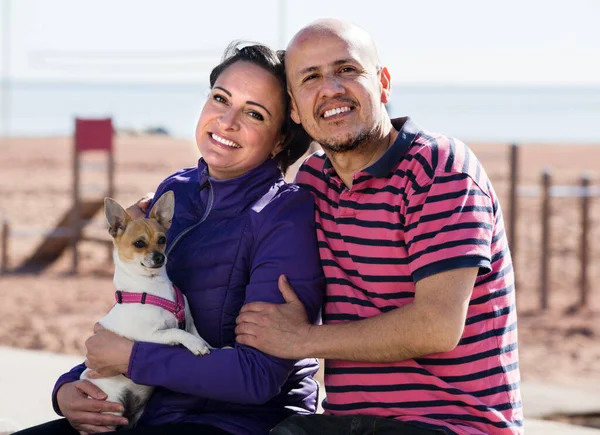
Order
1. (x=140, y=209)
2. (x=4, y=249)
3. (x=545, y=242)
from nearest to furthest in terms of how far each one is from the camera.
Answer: (x=140, y=209) → (x=545, y=242) → (x=4, y=249)

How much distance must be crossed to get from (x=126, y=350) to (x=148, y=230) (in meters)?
0.44

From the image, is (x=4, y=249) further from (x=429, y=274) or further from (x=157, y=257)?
(x=429, y=274)

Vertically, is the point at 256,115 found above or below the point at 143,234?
above

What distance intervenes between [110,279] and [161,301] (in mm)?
9698

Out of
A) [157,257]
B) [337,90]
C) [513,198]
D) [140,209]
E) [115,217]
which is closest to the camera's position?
[337,90]

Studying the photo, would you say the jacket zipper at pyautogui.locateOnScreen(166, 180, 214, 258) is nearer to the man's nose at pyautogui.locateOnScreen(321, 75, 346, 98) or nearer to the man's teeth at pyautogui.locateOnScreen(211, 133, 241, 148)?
the man's teeth at pyautogui.locateOnScreen(211, 133, 241, 148)

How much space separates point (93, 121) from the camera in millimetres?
13570

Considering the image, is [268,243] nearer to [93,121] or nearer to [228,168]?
[228,168]

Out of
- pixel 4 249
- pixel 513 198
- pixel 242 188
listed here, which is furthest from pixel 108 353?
pixel 4 249

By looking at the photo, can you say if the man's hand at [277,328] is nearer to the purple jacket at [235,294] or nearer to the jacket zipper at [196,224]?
the purple jacket at [235,294]

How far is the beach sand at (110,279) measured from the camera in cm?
880

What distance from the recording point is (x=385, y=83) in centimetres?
322

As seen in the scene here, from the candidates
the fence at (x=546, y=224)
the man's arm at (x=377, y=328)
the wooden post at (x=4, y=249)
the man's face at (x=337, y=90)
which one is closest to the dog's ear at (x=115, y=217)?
the man's arm at (x=377, y=328)

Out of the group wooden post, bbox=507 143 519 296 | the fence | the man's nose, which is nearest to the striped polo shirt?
the man's nose
